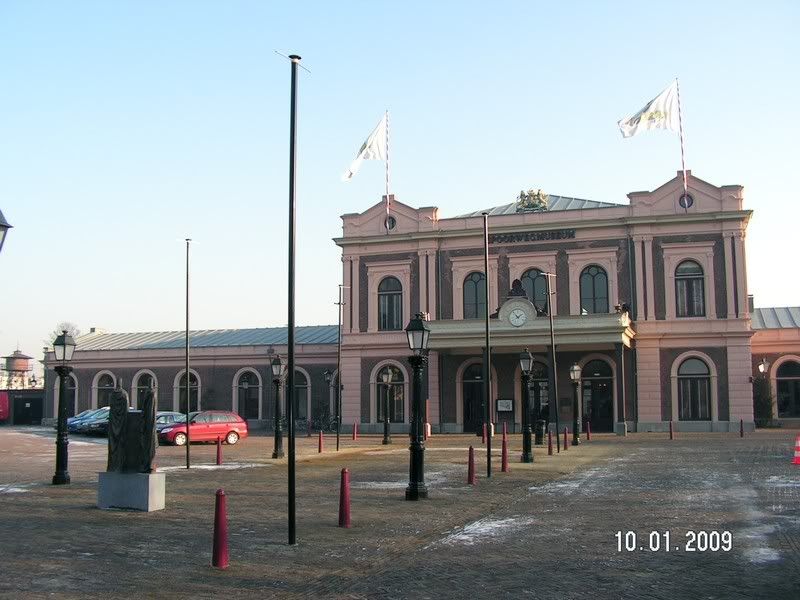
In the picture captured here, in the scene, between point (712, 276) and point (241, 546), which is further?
point (712, 276)

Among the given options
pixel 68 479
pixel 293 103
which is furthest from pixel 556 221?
pixel 293 103

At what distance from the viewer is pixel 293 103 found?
12750 millimetres

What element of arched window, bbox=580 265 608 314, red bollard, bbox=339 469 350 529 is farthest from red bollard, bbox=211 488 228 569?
arched window, bbox=580 265 608 314

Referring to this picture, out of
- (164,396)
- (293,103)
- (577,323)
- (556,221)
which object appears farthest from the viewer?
(164,396)

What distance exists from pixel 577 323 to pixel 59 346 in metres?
27.5

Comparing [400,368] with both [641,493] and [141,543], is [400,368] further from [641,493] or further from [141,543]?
[141,543]

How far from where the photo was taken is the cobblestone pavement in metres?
9.54

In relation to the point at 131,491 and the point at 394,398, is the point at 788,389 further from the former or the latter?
the point at 131,491

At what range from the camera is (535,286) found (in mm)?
47750

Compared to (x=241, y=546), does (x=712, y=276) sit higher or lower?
higher

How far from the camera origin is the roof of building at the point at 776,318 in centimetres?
5166

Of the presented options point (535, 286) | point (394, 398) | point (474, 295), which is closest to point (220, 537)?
point (535, 286)

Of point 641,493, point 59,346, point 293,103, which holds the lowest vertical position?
point 641,493

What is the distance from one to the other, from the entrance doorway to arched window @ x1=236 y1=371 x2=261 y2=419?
2134 centimetres
